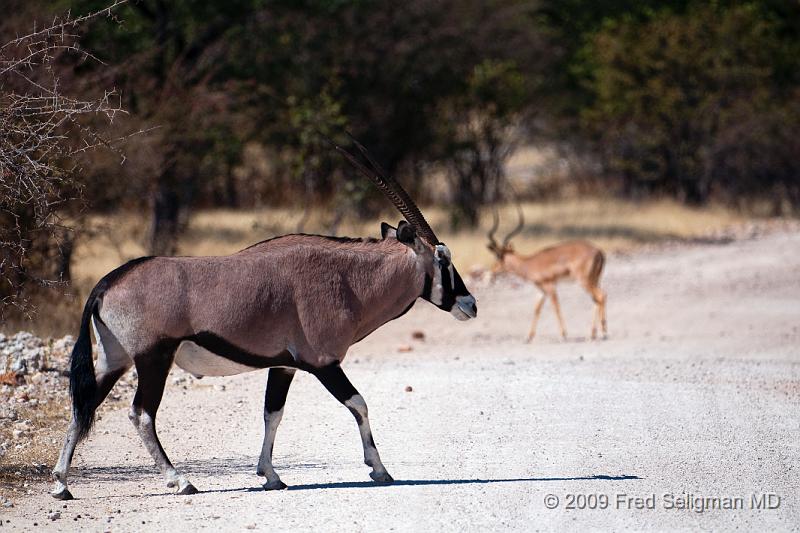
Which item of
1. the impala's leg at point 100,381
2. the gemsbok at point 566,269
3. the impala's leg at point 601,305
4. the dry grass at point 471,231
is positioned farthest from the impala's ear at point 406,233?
the dry grass at point 471,231

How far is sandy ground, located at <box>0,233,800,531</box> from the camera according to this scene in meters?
6.30

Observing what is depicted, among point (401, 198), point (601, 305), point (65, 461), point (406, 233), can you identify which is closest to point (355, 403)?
point (406, 233)

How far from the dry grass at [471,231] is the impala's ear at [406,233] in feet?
30.5

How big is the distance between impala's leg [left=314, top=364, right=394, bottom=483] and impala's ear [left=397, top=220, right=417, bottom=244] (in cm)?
95

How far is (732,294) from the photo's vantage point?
18828 mm

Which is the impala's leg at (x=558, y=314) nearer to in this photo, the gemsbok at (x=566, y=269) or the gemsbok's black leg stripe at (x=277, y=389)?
the gemsbok at (x=566, y=269)

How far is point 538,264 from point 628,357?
15.3 feet

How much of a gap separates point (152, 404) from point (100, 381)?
1.19 feet

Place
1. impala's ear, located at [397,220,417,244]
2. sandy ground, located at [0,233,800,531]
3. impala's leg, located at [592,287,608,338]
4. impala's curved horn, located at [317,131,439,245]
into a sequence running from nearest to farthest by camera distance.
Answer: sandy ground, located at [0,233,800,531]
impala's ear, located at [397,220,417,244]
impala's curved horn, located at [317,131,439,245]
impala's leg, located at [592,287,608,338]

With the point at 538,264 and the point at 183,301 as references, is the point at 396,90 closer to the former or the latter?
the point at 538,264

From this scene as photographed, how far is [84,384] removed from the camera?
6.77m

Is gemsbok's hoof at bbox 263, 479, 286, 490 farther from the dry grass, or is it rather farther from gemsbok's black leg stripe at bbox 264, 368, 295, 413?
the dry grass

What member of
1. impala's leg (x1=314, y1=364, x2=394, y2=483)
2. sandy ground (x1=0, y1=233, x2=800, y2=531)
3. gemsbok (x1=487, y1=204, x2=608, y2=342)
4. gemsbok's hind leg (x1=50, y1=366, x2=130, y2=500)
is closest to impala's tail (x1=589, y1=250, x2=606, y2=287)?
gemsbok (x1=487, y1=204, x2=608, y2=342)

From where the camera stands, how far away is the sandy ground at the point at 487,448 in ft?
20.7
